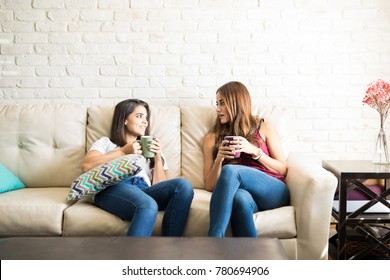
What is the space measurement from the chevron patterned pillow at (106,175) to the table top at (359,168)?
1.06 meters

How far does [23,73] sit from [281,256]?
2.23 m

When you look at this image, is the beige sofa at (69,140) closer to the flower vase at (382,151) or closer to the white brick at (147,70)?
the white brick at (147,70)

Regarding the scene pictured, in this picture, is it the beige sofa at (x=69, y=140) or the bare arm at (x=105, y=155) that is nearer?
the bare arm at (x=105, y=155)

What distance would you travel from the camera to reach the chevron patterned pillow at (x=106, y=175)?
2.00m

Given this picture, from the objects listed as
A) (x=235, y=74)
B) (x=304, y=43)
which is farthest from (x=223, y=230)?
(x=304, y=43)

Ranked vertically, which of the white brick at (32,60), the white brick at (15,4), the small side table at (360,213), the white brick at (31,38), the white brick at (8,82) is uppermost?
the white brick at (15,4)

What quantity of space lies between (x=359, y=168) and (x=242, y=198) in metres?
0.76

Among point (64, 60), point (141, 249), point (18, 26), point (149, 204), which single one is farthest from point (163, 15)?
point (141, 249)

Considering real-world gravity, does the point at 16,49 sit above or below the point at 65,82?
above

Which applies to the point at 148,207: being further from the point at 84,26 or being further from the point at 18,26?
the point at 18,26

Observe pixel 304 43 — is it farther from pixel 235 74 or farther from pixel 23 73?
pixel 23 73

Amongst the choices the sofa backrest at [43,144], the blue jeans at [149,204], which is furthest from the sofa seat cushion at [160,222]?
the sofa backrest at [43,144]

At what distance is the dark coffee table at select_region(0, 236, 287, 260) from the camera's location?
128 centimetres

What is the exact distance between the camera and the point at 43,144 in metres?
2.52
